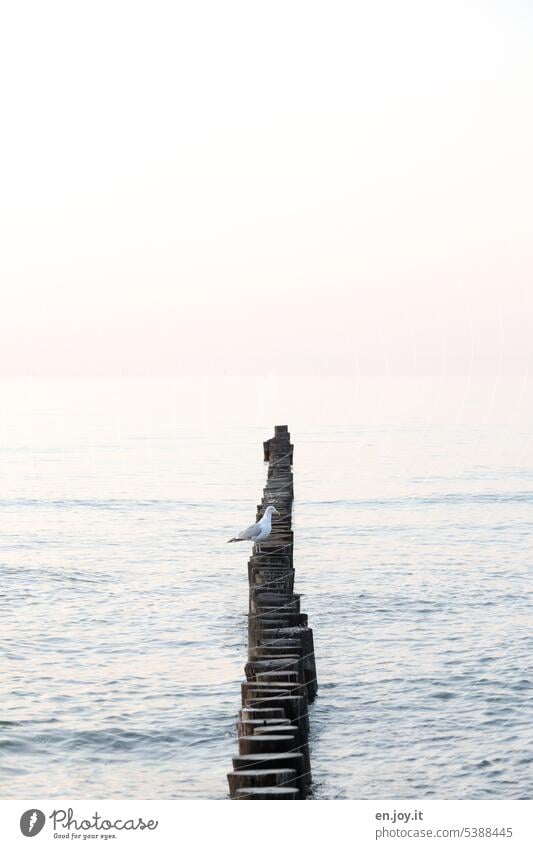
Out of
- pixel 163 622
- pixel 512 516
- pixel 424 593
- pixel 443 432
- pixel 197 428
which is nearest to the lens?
pixel 163 622

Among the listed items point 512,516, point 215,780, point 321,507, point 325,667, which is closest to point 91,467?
point 321,507

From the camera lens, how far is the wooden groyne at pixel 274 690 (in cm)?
881

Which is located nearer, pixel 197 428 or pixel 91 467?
pixel 91 467

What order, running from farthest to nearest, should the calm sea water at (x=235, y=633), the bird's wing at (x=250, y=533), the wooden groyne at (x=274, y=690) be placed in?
the bird's wing at (x=250, y=533), the calm sea water at (x=235, y=633), the wooden groyne at (x=274, y=690)

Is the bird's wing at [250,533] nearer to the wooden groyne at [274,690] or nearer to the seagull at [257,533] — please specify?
the seagull at [257,533]

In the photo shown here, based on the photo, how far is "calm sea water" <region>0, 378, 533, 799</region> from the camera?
13266 millimetres

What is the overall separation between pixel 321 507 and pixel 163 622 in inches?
A: 820

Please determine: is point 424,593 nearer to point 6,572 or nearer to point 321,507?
point 6,572

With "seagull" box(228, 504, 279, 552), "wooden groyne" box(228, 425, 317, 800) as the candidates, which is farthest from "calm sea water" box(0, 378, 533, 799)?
"seagull" box(228, 504, 279, 552)

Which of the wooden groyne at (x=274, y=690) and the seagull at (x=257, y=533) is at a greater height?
the seagull at (x=257, y=533)

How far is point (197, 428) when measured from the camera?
99.1 metres

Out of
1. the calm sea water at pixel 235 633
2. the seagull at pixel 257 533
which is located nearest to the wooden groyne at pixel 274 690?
the seagull at pixel 257 533

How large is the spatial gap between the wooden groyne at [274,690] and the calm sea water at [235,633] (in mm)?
1426

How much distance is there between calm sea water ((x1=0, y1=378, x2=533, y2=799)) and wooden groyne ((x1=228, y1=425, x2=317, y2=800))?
1426mm
